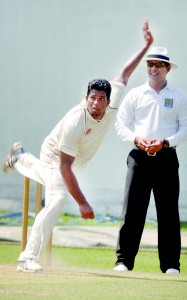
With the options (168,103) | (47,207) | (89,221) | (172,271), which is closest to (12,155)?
(47,207)

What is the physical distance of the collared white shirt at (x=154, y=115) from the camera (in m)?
6.46

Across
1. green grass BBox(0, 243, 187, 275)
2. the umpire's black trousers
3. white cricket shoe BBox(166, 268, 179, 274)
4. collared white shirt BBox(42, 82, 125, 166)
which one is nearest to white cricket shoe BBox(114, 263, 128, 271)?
the umpire's black trousers

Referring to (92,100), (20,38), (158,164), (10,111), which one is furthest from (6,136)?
(92,100)

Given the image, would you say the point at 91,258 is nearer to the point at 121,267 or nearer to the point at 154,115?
the point at 121,267

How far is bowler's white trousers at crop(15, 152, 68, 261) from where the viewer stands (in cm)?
577

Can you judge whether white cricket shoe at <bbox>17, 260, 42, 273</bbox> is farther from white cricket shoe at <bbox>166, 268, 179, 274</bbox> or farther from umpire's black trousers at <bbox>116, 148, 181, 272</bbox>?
white cricket shoe at <bbox>166, 268, 179, 274</bbox>

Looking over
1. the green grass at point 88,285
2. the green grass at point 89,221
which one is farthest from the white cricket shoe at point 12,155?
the green grass at point 89,221

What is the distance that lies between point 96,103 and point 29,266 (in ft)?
2.88

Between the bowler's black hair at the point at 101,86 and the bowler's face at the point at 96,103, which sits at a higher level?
the bowler's black hair at the point at 101,86

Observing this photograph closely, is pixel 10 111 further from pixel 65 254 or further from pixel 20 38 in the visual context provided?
pixel 65 254

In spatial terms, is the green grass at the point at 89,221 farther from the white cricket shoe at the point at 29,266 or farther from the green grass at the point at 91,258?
the white cricket shoe at the point at 29,266

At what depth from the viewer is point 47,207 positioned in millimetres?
5809

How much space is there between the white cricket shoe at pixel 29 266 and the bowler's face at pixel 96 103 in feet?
2.60

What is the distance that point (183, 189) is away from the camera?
25.8 ft
